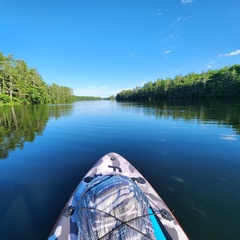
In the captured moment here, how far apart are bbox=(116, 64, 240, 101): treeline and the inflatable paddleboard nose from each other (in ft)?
235

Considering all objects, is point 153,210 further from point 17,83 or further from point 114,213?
point 17,83

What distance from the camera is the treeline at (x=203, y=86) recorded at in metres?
59.7

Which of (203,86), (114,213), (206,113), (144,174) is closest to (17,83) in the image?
(206,113)

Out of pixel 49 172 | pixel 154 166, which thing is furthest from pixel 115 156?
pixel 49 172

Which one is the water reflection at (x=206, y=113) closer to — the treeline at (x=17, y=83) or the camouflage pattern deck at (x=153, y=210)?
the camouflage pattern deck at (x=153, y=210)

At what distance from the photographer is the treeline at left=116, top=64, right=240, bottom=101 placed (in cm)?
5972

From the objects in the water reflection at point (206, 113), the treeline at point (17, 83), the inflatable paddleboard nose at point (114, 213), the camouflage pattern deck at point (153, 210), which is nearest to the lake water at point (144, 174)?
the camouflage pattern deck at point (153, 210)

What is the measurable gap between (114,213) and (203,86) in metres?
83.4

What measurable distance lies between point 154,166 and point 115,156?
1729 mm

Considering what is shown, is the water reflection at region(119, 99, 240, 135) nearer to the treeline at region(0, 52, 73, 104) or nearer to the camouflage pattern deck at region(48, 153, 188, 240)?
the camouflage pattern deck at region(48, 153, 188, 240)

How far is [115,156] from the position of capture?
5.03 meters

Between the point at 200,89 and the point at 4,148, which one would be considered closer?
the point at 4,148

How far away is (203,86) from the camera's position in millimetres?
72375

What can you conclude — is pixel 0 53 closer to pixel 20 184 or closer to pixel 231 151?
pixel 20 184
